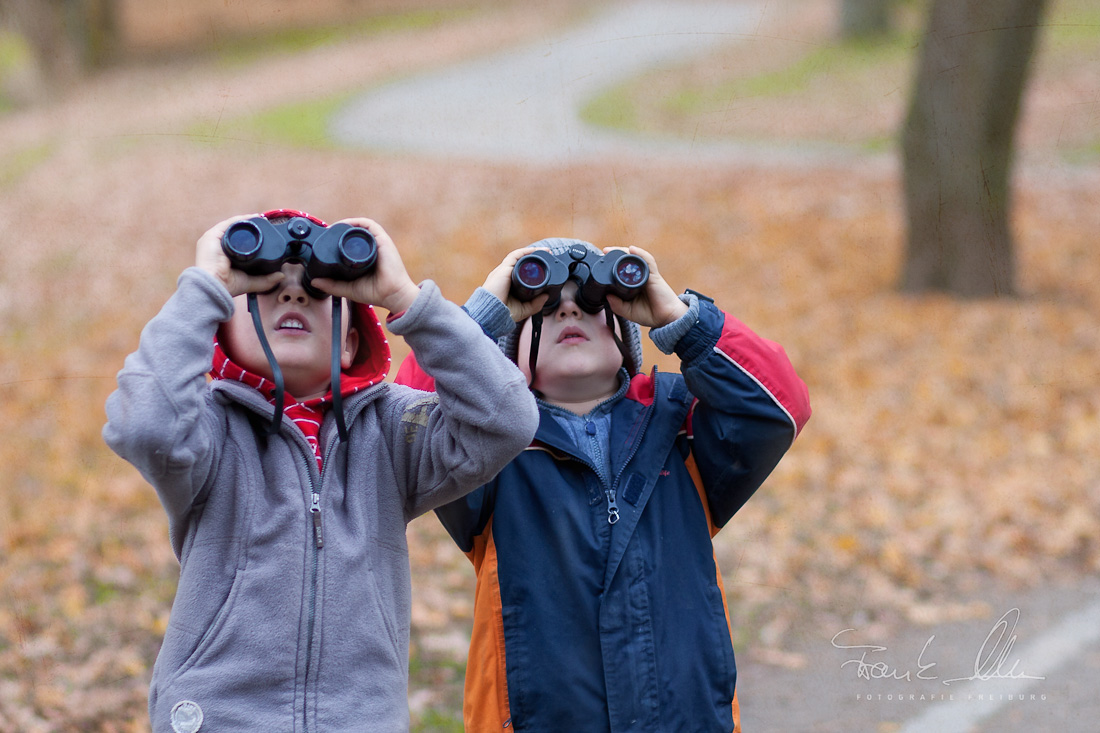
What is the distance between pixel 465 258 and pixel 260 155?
3065mm

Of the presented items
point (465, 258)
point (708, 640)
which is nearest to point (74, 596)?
point (708, 640)

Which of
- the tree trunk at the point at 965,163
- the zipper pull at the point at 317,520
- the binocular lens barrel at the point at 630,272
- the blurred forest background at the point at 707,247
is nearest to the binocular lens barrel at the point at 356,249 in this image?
the zipper pull at the point at 317,520

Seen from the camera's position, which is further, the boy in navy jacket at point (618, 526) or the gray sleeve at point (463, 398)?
the boy in navy jacket at point (618, 526)

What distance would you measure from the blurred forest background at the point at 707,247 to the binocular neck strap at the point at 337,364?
6.57ft

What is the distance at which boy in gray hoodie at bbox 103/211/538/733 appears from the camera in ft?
6.86

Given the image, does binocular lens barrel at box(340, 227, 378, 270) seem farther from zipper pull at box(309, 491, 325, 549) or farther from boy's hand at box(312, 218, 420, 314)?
zipper pull at box(309, 491, 325, 549)

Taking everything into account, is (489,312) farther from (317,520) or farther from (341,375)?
(317,520)

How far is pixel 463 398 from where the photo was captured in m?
2.21

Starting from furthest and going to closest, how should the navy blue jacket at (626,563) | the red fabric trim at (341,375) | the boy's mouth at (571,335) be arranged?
the boy's mouth at (571,335) → the navy blue jacket at (626,563) → the red fabric trim at (341,375)

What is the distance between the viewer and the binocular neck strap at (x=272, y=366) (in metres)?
2.22

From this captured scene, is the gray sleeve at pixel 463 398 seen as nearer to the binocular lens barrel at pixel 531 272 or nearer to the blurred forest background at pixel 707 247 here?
the binocular lens barrel at pixel 531 272

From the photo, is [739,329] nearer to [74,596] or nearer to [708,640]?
[708,640]

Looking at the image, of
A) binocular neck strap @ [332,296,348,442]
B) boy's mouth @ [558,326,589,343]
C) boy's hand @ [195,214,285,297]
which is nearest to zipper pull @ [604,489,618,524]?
boy's mouth @ [558,326,589,343]

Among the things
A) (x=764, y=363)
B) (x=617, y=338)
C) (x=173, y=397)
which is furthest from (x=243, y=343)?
(x=764, y=363)
